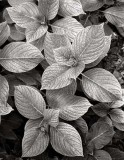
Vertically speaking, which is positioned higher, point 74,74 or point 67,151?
point 74,74

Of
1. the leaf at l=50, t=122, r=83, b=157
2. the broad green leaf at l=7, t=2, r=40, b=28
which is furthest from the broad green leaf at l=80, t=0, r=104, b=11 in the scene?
the leaf at l=50, t=122, r=83, b=157

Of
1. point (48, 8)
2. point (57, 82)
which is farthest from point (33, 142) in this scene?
point (48, 8)

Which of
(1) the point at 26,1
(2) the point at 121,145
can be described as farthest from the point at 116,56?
(1) the point at 26,1

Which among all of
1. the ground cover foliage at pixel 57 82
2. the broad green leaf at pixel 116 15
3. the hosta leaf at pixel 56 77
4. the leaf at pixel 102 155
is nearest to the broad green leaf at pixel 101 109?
the ground cover foliage at pixel 57 82

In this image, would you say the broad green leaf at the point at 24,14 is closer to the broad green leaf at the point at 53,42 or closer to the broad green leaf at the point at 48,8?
the broad green leaf at the point at 48,8

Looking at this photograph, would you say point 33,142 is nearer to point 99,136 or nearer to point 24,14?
point 99,136

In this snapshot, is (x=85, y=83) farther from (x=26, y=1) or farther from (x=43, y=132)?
(x=26, y=1)
